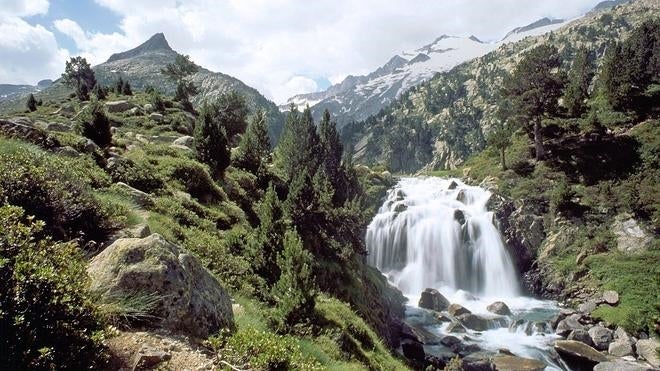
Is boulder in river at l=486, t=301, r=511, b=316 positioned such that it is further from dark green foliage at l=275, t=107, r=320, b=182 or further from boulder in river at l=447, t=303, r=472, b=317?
dark green foliage at l=275, t=107, r=320, b=182

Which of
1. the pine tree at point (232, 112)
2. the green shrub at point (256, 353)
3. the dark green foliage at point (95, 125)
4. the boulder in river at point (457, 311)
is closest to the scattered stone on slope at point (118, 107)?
the pine tree at point (232, 112)

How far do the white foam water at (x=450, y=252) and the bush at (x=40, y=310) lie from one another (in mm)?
31642

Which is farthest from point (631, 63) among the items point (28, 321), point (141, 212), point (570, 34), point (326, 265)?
point (570, 34)

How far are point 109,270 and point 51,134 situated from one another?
12.5 metres

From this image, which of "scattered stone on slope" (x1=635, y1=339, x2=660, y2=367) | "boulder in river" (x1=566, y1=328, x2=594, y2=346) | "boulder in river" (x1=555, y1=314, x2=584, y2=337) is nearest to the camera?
"scattered stone on slope" (x1=635, y1=339, x2=660, y2=367)

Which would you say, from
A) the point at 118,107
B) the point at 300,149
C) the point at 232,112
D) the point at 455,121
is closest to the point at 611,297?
the point at 300,149

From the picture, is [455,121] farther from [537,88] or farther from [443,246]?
[443,246]

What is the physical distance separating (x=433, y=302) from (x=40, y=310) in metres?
36.6

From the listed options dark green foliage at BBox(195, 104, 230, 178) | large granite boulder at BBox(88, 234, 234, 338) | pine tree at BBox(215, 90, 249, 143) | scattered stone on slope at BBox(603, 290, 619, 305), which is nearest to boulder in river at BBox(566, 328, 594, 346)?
scattered stone on slope at BBox(603, 290, 619, 305)

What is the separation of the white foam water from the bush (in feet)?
104

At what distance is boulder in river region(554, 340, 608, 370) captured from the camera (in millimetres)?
24984

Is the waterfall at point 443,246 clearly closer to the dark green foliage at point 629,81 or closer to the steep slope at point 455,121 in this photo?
the dark green foliage at point 629,81

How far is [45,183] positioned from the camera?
721 centimetres

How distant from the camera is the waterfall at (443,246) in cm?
4444
